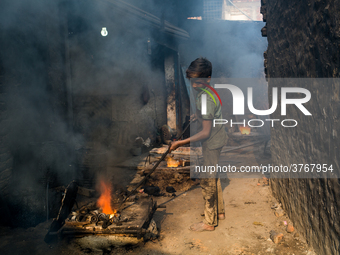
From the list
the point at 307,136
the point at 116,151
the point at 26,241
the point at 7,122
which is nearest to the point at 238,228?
the point at 307,136

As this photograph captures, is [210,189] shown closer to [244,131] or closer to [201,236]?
[201,236]

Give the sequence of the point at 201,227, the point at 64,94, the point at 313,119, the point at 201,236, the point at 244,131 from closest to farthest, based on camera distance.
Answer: the point at 313,119, the point at 201,236, the point at 201,227, the point at 64,94, the point at 244,131

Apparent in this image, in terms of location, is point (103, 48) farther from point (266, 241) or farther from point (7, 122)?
point (266, 241)

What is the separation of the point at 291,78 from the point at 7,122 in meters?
4.82

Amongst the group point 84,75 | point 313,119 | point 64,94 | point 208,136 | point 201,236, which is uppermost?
point 84,75

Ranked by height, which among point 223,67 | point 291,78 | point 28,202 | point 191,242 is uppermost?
point 223,67

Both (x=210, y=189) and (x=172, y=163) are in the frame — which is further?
(x=172, y=163)

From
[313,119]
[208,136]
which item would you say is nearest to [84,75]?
[208,136]

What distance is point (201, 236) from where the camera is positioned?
363 cm

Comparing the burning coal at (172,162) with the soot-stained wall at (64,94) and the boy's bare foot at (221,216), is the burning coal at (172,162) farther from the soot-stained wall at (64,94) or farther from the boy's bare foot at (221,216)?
the boy's bare foot at (221,216)

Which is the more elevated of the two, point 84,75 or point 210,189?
point 84,75

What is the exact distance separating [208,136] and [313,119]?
1275mm

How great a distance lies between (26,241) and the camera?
364 cm

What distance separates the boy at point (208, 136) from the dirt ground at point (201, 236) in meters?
0.27
